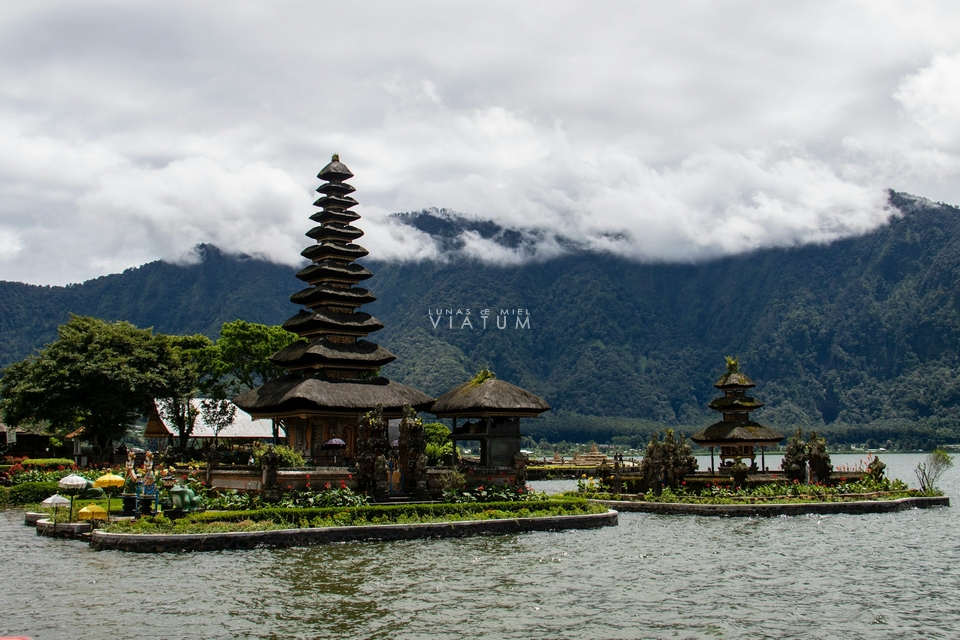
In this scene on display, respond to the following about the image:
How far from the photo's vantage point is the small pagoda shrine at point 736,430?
5706cm

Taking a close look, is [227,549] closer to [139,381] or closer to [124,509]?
[124,509]

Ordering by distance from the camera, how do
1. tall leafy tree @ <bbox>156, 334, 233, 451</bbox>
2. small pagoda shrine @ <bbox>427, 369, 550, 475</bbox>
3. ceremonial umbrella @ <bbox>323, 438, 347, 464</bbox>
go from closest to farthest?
1. ceremonial umbrella @ <bbox>323, 438, 347, 464</bbox>
2. small pagoda shrine @ <bbox>427, 369, 550, 475</bbox>
3. tall leafy tree @ <bbox>156, 334, 233, 451</bbox>

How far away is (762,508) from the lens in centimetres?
4531

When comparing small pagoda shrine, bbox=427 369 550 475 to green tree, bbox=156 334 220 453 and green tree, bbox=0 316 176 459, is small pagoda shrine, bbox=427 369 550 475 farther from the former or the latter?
green tree, bbox=0 316 176 459

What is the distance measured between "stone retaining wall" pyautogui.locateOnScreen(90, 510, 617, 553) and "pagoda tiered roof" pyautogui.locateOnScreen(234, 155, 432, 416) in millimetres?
13308

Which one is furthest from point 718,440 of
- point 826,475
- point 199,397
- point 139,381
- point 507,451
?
point 199,397

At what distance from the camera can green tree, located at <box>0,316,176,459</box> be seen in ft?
196

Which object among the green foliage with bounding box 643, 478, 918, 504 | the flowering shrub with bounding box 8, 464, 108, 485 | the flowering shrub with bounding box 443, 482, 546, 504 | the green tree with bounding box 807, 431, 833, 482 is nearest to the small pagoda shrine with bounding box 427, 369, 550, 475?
the flowering shrub with bounding box 443, 482, 546, 504

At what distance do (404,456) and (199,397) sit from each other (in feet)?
137

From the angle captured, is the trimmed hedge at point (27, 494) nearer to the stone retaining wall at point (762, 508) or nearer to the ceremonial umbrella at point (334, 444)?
the ceremonial umbrella at point (334, 444)

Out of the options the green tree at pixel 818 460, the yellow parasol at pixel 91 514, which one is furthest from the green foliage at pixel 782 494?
the yellow parasol at pixel 91 514

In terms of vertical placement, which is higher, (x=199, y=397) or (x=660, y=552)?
(x=199, y=397)

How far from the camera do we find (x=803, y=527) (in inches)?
1618

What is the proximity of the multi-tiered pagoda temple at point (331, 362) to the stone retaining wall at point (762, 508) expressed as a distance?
1408cm
